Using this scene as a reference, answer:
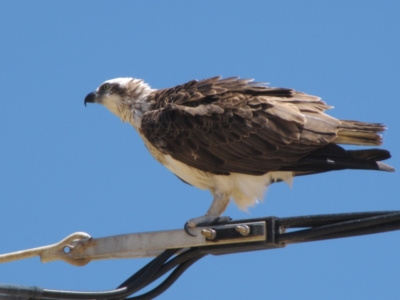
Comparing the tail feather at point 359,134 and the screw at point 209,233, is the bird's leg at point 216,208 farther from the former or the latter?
the tail feather at point 359,134

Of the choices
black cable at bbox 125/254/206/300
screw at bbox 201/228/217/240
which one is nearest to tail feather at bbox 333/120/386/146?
screw at bbox 201/228/217/240

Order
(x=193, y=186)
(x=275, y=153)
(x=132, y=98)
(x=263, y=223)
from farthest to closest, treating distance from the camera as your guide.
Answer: (x=132, y=98) < (x=193, y=186) < (x=275, y=153) < (x=263, y=223)

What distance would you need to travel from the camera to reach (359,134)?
8359 millimetres

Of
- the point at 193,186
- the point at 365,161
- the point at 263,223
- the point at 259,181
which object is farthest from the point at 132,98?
the point at 263,223

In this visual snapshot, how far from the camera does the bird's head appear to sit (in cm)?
982

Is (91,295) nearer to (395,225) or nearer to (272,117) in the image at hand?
(395,225)

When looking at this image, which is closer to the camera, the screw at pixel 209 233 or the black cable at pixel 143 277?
the black cable at pixel 143 277

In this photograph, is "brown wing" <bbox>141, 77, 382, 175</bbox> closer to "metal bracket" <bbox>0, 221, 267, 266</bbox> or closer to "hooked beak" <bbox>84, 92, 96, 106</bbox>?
"hooked beak" <bbox>84, 92, 96, 106</bbox>

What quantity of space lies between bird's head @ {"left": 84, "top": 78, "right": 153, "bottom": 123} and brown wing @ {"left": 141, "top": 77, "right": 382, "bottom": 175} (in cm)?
51

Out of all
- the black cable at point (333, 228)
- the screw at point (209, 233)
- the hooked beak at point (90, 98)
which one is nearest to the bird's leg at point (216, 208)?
the screw at point (209, 233)

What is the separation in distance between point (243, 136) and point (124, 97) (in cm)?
194

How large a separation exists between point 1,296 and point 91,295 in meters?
0.70

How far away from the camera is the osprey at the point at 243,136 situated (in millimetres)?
8305

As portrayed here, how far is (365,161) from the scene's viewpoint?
780 centimetres
